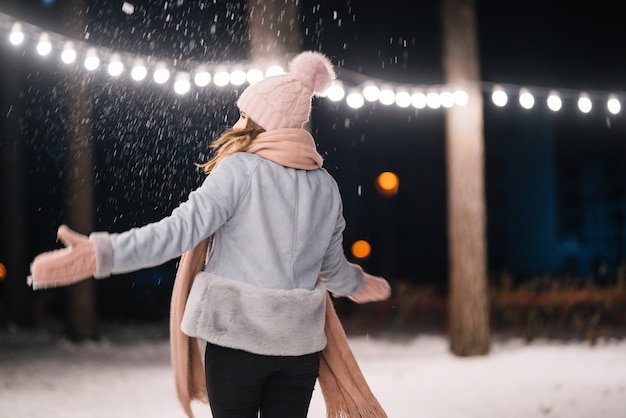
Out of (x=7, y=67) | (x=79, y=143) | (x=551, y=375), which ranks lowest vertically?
(x=551, y=375)

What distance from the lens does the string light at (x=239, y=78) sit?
579cm

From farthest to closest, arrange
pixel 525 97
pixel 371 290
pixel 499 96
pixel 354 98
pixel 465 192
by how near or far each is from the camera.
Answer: pixel 465 192
pixel 499 96
pixel 525 97
pixel 354 98
pixel 371 290

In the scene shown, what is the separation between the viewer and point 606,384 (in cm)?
611

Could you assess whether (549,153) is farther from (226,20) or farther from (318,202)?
(318,202)

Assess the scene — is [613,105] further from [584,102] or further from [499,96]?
[499,96]

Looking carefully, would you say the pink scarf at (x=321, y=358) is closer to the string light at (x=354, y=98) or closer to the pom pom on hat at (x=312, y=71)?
the pom pom on hat at (x=312, y=71)

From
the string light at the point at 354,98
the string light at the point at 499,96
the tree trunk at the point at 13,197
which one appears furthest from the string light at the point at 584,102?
the tree trunk at the point at 13,197

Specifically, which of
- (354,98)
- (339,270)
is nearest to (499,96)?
(354,98)

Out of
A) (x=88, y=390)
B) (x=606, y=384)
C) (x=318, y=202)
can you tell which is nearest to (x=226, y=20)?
(x=88, y=390)

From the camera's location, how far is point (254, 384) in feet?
7.01

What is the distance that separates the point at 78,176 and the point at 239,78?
327 cm

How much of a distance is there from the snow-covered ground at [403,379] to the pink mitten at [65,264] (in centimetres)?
326

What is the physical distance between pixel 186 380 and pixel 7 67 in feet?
32.2

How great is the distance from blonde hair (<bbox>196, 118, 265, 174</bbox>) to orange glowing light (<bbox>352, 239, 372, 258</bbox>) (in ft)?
85.2
